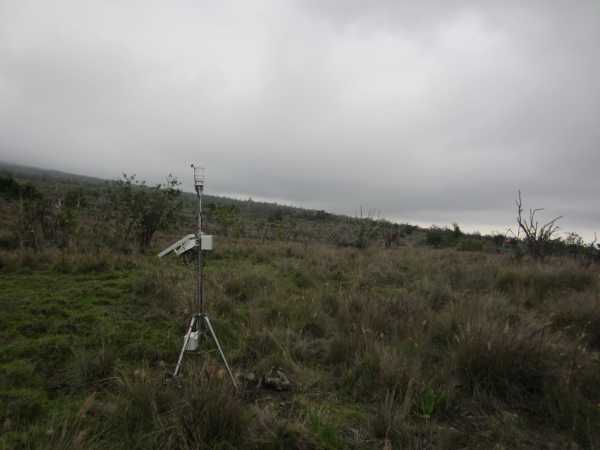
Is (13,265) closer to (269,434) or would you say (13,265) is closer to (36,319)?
(36,319)

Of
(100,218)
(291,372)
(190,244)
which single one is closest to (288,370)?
(291,372)

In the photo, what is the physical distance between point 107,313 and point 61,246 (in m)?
5.11

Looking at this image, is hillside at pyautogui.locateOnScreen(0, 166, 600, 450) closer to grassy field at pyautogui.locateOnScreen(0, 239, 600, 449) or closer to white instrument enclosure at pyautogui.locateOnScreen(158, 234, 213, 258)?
grassy field at pyautogui.locateOnScreen(0, 239, 600, 449)

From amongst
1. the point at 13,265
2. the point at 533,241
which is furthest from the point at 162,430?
the point at 533,241

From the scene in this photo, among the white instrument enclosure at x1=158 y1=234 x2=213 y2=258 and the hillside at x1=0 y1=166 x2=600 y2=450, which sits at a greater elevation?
the white instrument enclosure at x1=158 y1=234 x2=213 y2=258

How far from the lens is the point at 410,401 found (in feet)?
7.59

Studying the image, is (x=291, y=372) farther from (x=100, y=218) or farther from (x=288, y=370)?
(x=100, y=218)

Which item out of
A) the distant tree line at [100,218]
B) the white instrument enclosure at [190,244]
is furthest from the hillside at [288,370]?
the distant tree line at [100,218]

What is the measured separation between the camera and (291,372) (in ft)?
9.40

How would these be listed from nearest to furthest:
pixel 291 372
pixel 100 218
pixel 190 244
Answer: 1. pixel 190 244
2. pixel 291 372
3. pixel 100 218

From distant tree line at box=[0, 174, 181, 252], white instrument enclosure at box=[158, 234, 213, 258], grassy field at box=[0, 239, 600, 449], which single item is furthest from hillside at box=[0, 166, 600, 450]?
distant tree line at box=[0, 174, 181, 252]

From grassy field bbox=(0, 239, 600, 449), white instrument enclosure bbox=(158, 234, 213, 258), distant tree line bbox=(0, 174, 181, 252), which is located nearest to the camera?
grassy field bbox=(0, 239, 600, 449)

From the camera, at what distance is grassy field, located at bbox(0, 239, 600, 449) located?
1.96m

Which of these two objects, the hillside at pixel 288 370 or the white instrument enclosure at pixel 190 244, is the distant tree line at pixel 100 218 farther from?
the white instrument enclosure at pixel 190 244
